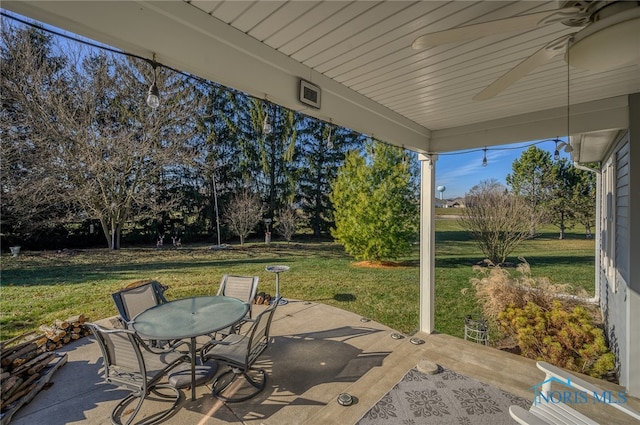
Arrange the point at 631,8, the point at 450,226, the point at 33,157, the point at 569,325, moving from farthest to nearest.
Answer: the point at 450,226, the point at 33,157, the point at 569,325, the point at 631,8

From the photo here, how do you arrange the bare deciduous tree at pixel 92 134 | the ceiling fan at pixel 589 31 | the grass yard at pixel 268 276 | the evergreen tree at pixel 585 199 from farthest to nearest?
the evergreen tree at pixel 585 199 < the bare deciduous tree at pixel 92 134 < the grass yard at pixel 268 276 < the ceiling fan at pixel 589 31

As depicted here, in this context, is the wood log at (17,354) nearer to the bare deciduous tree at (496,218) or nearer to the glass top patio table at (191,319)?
the glass top patio table at (191,319)

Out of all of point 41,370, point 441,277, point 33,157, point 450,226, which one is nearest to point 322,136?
point 450,226

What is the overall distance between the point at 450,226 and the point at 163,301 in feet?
34.9

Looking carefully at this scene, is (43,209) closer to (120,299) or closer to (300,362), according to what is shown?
(120,299)

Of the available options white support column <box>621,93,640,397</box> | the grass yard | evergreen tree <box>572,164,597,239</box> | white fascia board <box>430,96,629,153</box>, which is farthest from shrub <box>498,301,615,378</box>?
evergreen tree <box>572,164,597,239</box>

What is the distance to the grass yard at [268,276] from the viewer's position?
5.36 meters

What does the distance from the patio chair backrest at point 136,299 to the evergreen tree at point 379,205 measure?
6.25m

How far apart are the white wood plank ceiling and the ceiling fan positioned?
0.28m

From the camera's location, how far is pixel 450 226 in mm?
11469

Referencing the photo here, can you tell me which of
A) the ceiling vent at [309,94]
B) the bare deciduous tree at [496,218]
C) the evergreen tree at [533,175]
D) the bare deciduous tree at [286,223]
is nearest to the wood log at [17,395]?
the ceiling vent at [309,94]

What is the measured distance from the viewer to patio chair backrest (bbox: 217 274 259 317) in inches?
145

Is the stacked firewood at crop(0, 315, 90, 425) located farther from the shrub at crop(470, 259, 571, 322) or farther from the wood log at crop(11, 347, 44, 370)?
the shrub at crop(470, 259, 571, 322)

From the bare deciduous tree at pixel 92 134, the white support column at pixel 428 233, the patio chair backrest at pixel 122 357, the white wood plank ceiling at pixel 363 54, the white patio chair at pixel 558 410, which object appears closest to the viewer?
the white wood plank ceiling at pixel 363 54
